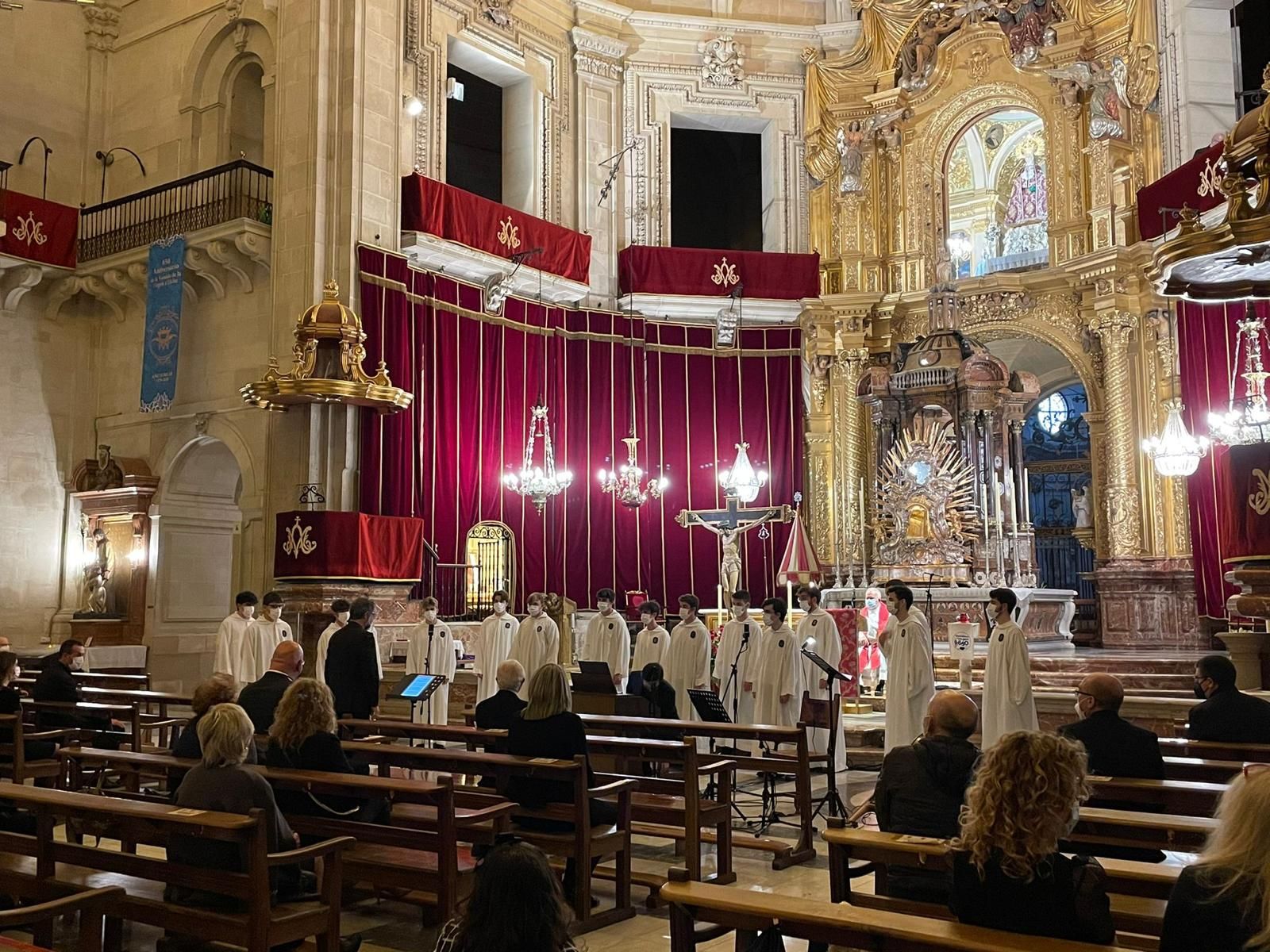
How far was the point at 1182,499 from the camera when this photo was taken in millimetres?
17125

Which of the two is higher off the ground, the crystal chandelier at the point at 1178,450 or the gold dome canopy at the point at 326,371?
the gold dome canopy at the point at 326,371

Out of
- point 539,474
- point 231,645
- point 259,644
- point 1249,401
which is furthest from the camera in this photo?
point 539,474

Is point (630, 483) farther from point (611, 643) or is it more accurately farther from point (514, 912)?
point (514, 912)

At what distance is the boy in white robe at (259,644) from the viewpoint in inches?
497

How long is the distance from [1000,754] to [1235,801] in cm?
71

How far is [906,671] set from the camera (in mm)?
9984

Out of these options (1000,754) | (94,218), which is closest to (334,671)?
(1000,754)

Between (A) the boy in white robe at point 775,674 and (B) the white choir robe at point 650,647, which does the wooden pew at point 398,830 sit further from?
(B) the white choir robe at point 650,647

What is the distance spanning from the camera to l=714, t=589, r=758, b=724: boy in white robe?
11.5 m

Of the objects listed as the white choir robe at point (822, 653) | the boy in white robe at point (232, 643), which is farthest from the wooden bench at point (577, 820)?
the boy in white robe at point (232, 643)

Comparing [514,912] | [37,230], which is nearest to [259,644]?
[37,230]

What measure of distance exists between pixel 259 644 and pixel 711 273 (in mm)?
10367

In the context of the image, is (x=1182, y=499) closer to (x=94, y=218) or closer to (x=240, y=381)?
(x=240, y=381)

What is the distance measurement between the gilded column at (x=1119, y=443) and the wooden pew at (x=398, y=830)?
45.1ft
